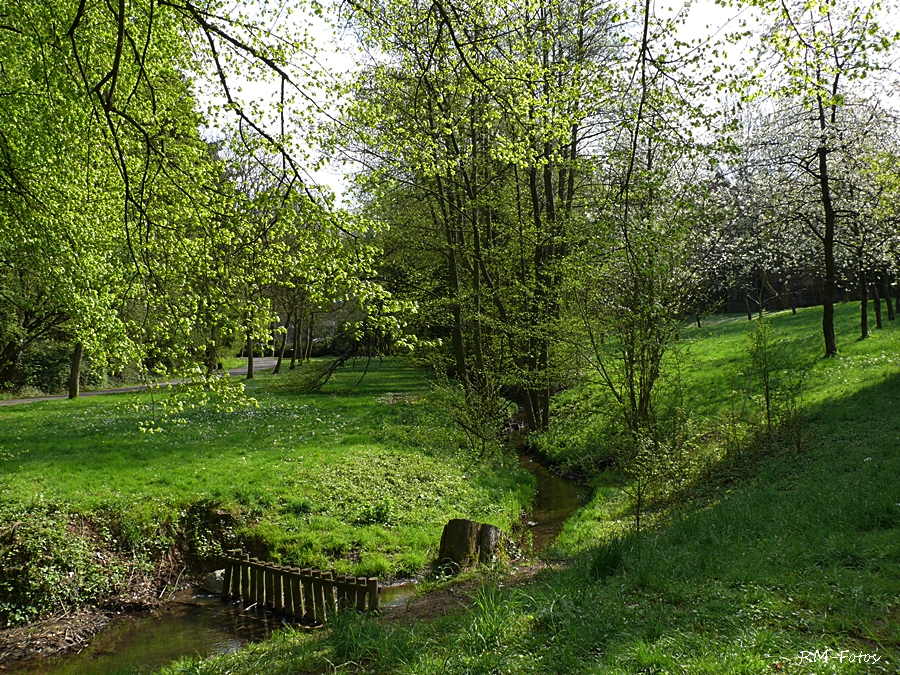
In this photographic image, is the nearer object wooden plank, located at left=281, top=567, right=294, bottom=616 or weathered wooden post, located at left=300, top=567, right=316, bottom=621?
weathered wooden post, located at left=300, top=567, right=316, bottom=621

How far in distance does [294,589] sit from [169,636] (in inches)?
64.5

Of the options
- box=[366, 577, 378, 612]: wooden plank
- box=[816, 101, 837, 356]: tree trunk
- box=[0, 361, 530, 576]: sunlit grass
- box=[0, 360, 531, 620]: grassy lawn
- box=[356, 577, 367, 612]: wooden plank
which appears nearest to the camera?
box=[366, 577, 378, 612]: wooden plank

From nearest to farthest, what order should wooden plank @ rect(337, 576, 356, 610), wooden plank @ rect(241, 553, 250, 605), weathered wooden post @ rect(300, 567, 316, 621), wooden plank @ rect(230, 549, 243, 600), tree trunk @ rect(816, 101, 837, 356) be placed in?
wooden plank @ rect(337, 576, 356, 610) → weathered wooden post @ rect(300, 567, 316, 621) → wooden plank @ rect(241, 553, 250, 605) → wooden plank @ rect(230, 549, 243, 600) → tree trunk @ rect(816, 101, 837, 356)

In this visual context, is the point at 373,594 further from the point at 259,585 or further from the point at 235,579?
the point at 235,579

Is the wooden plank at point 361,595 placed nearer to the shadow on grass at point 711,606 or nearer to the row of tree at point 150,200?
the shadow on grass at point 711,606

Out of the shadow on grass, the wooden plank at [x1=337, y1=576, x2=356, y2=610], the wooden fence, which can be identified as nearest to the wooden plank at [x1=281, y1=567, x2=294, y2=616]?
the wooden fence

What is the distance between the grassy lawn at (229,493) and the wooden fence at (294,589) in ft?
2.73

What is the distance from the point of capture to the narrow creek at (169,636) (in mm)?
6979

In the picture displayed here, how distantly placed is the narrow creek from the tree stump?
2.19 ft

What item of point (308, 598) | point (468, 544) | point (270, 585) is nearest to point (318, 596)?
point (308, 598)

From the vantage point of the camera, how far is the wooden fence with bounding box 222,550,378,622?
7020 mm

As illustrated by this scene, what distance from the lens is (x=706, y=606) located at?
4.84 m

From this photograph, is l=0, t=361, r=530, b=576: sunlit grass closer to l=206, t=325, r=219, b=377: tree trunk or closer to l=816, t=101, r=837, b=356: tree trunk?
l=206, t=325, r=219, b=377: tree trunk

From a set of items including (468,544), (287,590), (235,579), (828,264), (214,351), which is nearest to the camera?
(287,590)
